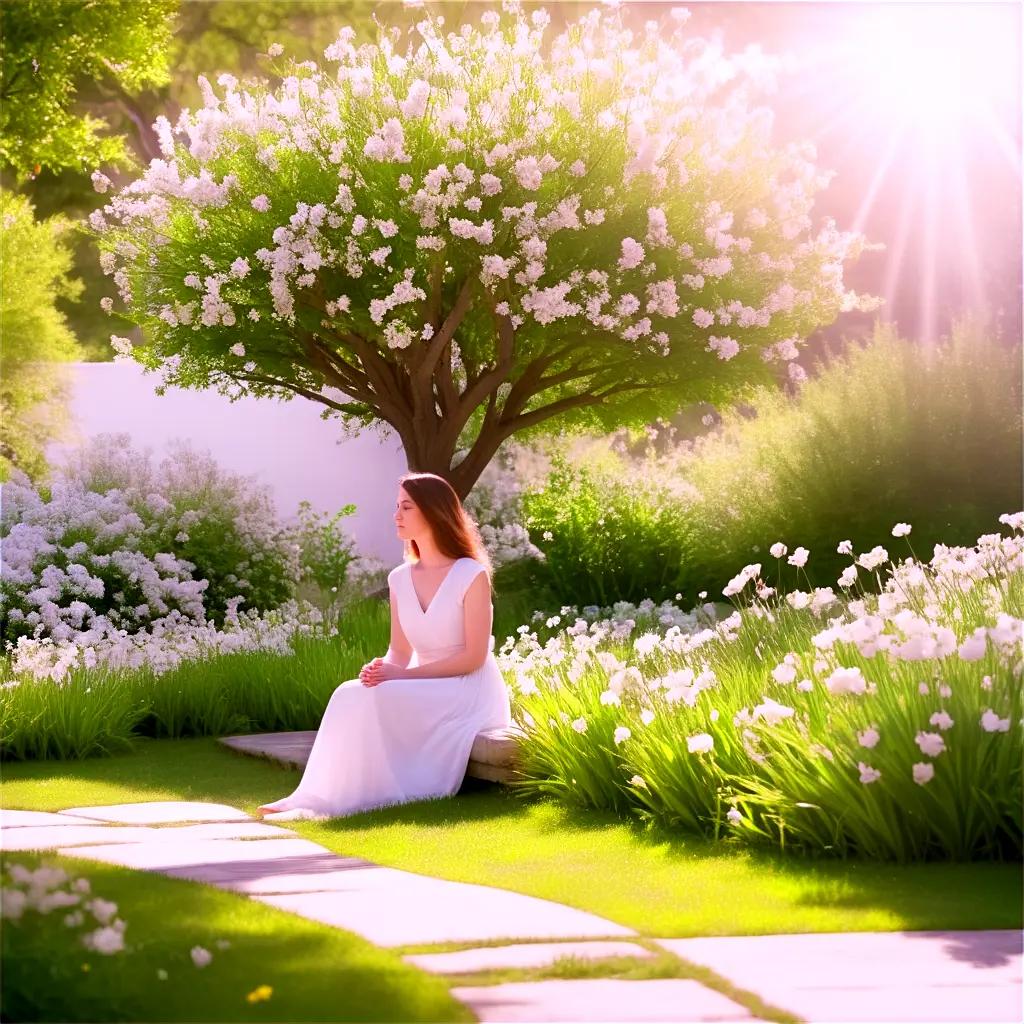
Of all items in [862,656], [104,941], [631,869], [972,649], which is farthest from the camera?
[862,656]

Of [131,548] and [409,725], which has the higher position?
[131,548]

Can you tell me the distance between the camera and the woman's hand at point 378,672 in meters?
7.39

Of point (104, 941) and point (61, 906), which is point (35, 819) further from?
point (104, 941)

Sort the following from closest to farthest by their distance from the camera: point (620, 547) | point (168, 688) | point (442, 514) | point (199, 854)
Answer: point (199, 854), point (442, 514), point (168, 688), point (620, 547)

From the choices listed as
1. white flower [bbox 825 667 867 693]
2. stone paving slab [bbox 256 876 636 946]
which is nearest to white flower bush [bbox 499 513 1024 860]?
white flower [bbox 825 667 867 693]

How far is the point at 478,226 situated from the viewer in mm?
12617

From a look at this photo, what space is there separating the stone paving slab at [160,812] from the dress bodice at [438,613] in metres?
1.23

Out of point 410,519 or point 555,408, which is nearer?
point 410,519

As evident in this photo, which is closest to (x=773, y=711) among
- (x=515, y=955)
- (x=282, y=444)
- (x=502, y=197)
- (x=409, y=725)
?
(x=515, y=955)

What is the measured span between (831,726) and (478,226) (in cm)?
783

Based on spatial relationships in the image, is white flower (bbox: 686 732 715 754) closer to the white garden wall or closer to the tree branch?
the tree branch

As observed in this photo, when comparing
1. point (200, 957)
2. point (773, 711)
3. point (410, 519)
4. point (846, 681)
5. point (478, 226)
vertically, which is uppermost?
point (478, 226)

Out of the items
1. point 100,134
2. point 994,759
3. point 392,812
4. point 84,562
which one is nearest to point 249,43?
point 100,134

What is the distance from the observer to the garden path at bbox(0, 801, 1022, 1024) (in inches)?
139
